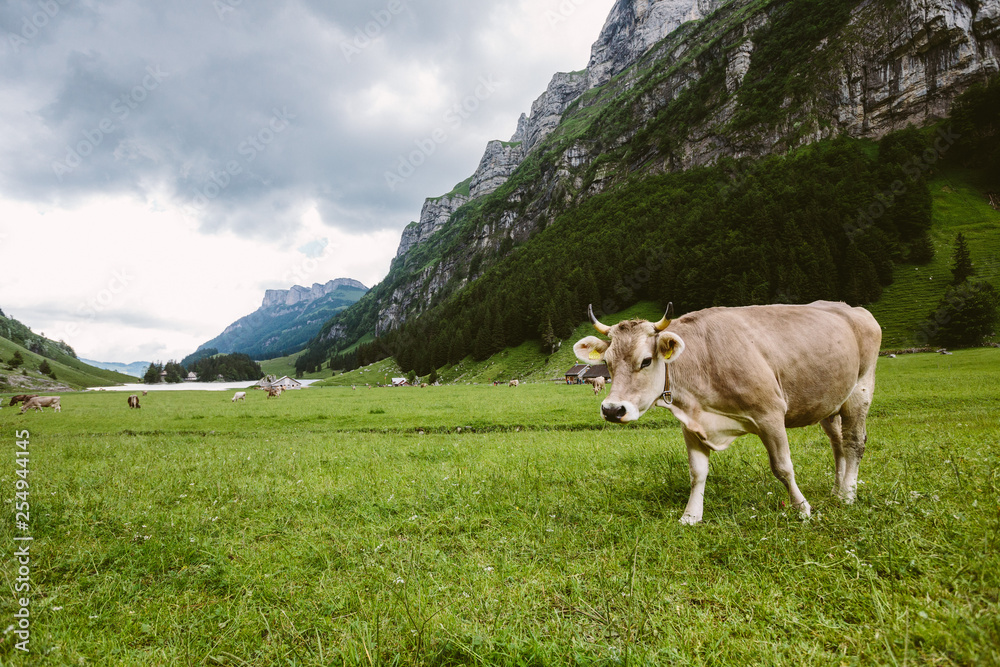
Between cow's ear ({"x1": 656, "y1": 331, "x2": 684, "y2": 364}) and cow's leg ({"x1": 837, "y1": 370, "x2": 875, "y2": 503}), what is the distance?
341cm

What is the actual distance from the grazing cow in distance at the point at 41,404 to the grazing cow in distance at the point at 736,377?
46.6 meters

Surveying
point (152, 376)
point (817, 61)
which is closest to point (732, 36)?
point (817, 61)

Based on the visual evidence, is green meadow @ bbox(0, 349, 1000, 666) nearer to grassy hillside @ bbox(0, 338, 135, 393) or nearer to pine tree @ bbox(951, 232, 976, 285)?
pine tree @ bbox(951, 232, 976, 285)

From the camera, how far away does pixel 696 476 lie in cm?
532

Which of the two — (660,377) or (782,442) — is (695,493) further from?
(660,377)

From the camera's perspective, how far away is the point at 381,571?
4168mm

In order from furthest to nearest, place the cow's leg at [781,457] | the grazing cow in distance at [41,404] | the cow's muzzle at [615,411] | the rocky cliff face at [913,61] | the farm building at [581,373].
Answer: the rocky cliff face at [913,61], the farm building at [581,373], the grazing cow in distance at [41,404], the cow's leg at [781,457], the cow's muzzle at [615,411]

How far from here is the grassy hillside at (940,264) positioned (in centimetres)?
4966

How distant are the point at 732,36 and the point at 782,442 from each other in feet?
661

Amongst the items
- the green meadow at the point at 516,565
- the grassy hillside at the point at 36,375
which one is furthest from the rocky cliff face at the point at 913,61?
the grassy hillside at the point at 36,375

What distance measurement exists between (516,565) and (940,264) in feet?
275

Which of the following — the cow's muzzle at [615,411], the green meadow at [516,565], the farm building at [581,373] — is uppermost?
the cow's muzzle at [615,411]

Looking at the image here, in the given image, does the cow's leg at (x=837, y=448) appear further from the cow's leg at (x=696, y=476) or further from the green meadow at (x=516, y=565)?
the cow's leg at (x=696, y=476)

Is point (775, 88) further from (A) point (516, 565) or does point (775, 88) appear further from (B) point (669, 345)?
(A) point (516, 565)
